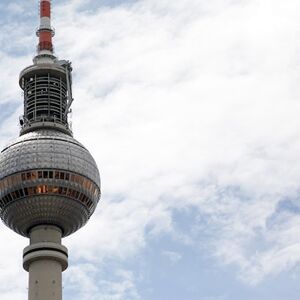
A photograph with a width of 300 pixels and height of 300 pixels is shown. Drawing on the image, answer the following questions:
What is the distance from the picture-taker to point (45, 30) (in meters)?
133

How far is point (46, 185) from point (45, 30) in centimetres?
3330

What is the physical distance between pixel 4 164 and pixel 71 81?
71.8 ft

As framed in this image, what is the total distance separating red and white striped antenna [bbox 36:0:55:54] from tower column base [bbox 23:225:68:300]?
3463 cm

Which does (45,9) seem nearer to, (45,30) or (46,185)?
(45,30)

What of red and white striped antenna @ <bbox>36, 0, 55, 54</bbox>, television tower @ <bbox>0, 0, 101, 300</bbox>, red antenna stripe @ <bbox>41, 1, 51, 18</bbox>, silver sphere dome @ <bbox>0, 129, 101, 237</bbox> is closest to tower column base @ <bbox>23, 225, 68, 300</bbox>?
television tower @ <bbox>0, 0, 101, 300</bbox>

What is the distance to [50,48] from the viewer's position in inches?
5241

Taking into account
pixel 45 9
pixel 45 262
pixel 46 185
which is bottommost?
pixel 45 262

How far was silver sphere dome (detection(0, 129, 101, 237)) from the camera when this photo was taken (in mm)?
113062

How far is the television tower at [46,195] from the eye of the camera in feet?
364

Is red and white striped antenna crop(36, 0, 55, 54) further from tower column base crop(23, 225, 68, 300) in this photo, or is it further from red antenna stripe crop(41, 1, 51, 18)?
tower column base crop(23, 225, 68, 300)

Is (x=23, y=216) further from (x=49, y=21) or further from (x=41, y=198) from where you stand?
(x=49, y=21)

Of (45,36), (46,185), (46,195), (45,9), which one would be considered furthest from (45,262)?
(45,9)

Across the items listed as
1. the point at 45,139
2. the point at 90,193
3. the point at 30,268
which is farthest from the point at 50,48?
the point at 30,268

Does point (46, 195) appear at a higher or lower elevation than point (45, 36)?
lower
